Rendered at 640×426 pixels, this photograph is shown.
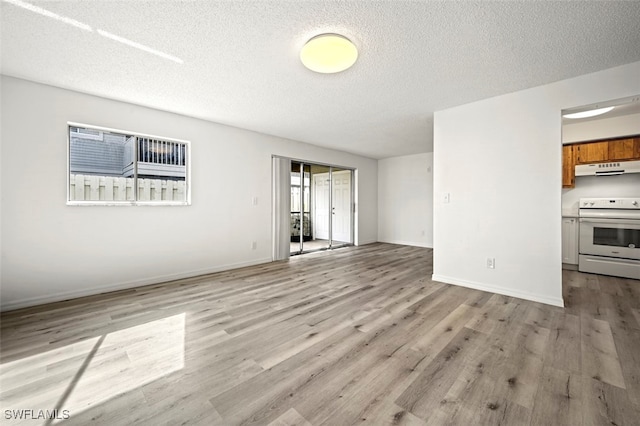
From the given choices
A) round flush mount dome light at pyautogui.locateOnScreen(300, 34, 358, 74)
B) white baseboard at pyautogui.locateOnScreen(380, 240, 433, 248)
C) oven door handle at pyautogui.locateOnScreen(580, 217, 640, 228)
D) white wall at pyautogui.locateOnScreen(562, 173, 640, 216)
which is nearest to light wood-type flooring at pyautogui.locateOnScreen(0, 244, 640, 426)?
oven door handle at pyautogui.locateOnScreen(580, 217, 640, 228)

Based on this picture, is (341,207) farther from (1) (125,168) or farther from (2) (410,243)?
(1) (125,168)

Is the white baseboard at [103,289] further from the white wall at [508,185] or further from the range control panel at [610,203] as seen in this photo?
the range control panel at [610,203]

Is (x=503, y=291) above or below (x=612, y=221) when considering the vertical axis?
below

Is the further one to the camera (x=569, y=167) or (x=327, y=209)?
(x=327, y=209)

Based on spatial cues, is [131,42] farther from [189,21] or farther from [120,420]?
[120,420]

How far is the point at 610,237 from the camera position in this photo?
3986 mm

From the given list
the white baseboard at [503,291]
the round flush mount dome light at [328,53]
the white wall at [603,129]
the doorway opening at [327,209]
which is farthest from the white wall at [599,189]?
the round flush mount dome light at [328,53]

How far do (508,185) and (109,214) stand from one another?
5.17 meters

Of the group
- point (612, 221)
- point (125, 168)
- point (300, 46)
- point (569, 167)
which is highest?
point (300, 46)

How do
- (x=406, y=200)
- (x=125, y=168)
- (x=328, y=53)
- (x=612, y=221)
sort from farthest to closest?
(x=406, y=200)
(x=612, y=221)
(x=125, y=168)
(x=328, y=53)

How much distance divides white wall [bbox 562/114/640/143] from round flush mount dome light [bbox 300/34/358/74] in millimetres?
4570

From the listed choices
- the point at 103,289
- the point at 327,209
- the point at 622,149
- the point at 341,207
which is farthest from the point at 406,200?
the point at 103,289

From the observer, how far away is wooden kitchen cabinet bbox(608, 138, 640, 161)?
154 inches

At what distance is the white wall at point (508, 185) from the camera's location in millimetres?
2875
